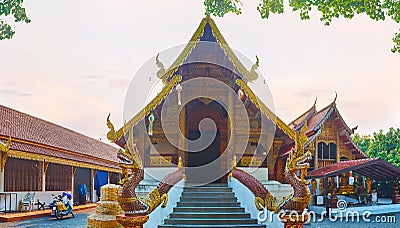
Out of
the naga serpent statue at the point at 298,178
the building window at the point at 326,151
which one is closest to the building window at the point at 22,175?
the naga serpent statue at the point at 298,178

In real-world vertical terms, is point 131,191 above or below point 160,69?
below

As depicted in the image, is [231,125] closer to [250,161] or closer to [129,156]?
[250,161]

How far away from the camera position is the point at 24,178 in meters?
17.1

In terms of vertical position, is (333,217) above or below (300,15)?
below

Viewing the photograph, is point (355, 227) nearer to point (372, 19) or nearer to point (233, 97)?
point (233, 97)

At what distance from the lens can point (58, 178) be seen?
1983cm

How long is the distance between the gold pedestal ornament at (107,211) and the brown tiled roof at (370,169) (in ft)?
33.9

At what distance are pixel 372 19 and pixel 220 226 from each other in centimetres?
463

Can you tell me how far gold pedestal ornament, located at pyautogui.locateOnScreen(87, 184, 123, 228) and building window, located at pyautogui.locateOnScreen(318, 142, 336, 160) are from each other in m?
14.8

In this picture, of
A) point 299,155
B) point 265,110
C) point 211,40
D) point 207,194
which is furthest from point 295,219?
point 211,40

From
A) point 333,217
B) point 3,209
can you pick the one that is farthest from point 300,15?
point 3,209

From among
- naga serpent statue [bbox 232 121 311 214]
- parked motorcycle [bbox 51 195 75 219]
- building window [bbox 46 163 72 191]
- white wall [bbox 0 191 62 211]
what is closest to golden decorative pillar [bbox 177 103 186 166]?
parked motorcycle [bbox 51 195 75 219]

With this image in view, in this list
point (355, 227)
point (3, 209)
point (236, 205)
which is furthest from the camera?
point (3, 209)

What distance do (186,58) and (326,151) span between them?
10210 mm
